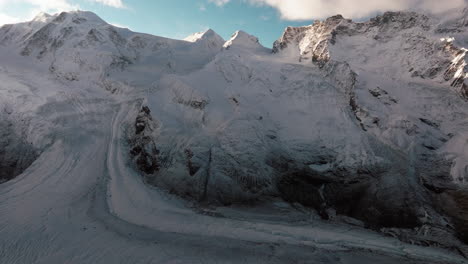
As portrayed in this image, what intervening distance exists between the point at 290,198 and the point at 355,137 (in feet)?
31.3

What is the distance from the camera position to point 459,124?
31.3 meters

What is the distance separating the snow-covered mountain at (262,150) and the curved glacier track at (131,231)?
5.9 inches

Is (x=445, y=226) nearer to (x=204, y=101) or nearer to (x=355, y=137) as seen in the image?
(x=355, y=137)

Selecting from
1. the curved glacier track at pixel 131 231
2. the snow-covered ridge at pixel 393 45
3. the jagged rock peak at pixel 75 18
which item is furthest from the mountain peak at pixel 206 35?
the curved glacier track at pixel 131 231

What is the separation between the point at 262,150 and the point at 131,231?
48.5 feet

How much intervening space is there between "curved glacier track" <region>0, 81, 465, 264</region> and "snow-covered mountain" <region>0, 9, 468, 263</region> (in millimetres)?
→ 151

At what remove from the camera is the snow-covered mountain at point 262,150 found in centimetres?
2419

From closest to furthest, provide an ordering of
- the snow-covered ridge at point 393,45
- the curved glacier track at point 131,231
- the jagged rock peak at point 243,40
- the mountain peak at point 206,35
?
the curved glacier track at point 131,231
the snow-covered ridge at point 393,45
the jagged rock peak at point 243,40
the mountain peak at point 206,35

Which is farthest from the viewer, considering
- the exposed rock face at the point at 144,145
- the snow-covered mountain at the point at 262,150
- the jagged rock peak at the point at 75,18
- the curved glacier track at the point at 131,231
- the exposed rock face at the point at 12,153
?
the jagged rock peak at the point at 75,18

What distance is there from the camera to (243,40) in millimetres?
57656

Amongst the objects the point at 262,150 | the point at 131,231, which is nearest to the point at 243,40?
the point at 262,150

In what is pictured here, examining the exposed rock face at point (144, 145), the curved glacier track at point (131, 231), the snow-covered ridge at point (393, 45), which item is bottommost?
the curved glacier track at point (131, 231)

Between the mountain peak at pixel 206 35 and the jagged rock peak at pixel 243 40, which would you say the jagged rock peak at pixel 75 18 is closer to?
the mountain peak at pixel 206 35

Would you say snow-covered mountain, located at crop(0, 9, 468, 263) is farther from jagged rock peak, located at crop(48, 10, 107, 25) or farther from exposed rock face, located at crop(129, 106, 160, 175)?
jagged rock peak, located at crop(48, 10, 107, 25)
